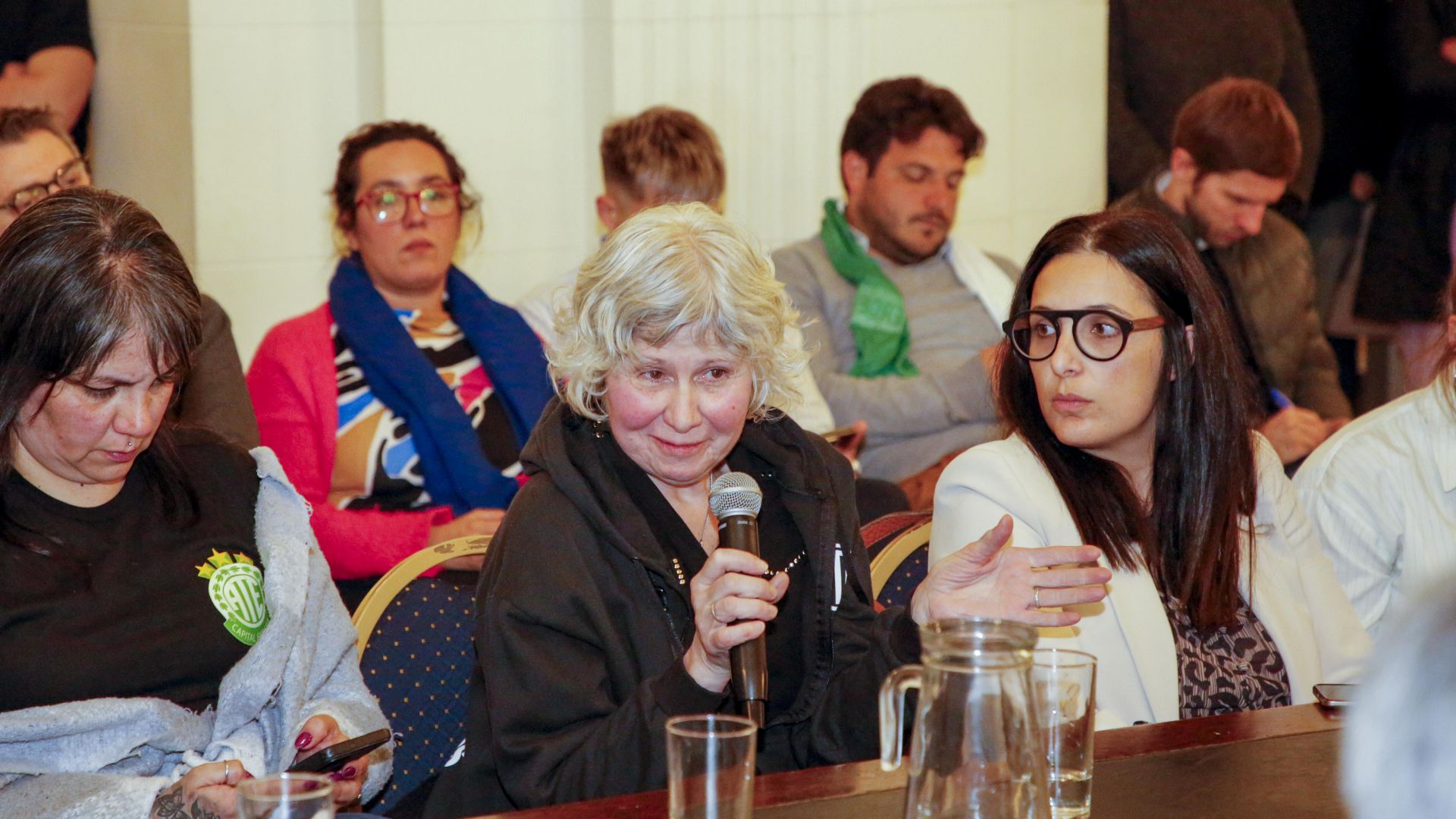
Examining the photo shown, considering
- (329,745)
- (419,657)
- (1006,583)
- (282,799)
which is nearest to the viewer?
(282,799)

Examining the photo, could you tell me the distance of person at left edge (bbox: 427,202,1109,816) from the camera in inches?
70.3

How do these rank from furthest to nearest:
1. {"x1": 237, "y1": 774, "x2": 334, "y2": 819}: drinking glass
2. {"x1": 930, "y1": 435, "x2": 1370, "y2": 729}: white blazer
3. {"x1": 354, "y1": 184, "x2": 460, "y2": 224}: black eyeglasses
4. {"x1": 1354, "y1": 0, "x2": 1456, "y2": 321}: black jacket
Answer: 1. {"x1": 1354, "y1": 0, "x2": 1456, "y2": 321}: black jacket
2. {"x1": 354, "y1": 184, "x2": 460, "y2": 224}: black eyeglasses
3. {"x1": 930, "y1": 435, "x2": 1370, "y2": 729}: white blazer
4. {"x1": 237, "y1": 774, "x2": 334, "y2": 819}: drinking glass

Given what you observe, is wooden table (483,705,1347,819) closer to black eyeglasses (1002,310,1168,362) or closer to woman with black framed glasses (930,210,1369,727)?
woman with black framed glasses (930,210,1369,727)

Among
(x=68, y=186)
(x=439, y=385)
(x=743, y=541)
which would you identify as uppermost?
(x=68, y=186)

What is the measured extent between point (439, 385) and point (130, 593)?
4.84 ft

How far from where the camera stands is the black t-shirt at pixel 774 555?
2.02m

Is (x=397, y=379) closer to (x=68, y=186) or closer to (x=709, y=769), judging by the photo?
(x=68, y=186)

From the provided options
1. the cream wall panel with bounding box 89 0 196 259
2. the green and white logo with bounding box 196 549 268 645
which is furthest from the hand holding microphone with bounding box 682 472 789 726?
the cream wall panel with bounding box 89 0 196 259

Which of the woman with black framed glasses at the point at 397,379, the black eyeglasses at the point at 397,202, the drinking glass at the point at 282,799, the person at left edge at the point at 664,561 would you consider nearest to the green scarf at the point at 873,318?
the woman with black framed glasses at the point at 397,379

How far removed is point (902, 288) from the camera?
166 inches

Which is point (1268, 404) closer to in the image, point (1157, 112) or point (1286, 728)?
point (1157, 112)

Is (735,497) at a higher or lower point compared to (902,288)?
lower

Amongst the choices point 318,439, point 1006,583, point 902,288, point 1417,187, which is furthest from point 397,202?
point 1417,187

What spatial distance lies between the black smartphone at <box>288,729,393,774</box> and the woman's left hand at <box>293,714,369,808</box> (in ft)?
0.39
